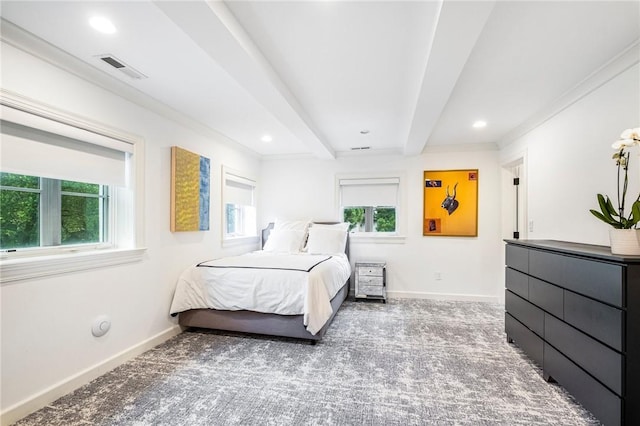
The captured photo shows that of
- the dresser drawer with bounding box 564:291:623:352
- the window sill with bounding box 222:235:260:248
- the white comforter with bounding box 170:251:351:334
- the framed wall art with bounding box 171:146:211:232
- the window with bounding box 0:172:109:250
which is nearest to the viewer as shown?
the dresser drawer with bounding box 564:291:623:352

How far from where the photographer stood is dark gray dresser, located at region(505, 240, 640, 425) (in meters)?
1.50

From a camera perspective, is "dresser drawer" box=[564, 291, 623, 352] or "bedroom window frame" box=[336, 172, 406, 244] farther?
"bedroom window frame" box=[336, 172, 406, 244]

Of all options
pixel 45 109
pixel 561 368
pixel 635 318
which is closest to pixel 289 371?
pixel 561 368

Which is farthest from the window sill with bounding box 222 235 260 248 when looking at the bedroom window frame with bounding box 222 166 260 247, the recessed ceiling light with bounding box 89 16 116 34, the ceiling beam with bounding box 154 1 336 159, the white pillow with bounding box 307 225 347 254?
the recessed ceiling light with bounding box 89 16 116 34

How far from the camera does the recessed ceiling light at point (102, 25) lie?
1.67 meters

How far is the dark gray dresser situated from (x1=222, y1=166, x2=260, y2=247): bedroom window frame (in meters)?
3.51

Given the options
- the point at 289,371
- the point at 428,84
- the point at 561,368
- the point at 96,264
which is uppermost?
the point at 428,84

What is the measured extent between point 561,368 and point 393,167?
11.1 ft

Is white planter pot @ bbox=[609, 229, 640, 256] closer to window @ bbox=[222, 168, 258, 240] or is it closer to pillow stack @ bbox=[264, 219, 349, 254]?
pillow stack @ bbox=[264, 219, 349, 254]

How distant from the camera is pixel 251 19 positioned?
1664 millimetres

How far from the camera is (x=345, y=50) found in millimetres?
1992

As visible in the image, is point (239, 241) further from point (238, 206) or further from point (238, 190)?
point (238, 190)

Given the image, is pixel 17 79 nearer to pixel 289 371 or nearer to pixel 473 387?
pixel 289 371

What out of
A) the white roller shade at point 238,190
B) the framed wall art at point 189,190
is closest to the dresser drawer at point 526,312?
the framed wall art at point 189,190
